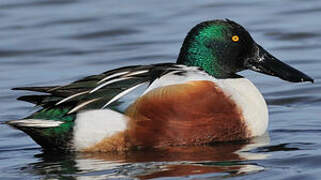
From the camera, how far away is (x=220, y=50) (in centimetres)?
719

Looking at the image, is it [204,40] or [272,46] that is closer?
[204,40]

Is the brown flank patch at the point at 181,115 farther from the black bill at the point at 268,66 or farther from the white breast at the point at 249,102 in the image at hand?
the black bill at the point at 268,66

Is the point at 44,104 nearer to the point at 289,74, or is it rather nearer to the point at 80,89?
the point at 80,89

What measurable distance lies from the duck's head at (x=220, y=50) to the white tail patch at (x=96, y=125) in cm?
77

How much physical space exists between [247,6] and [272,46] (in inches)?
79.9

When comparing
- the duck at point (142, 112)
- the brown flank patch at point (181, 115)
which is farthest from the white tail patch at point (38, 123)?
the brown flank patch at point (181, 115)

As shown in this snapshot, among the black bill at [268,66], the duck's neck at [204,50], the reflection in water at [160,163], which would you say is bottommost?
the reflection in water at [160,163]

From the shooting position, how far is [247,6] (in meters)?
12.4

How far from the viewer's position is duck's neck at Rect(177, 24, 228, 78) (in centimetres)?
712

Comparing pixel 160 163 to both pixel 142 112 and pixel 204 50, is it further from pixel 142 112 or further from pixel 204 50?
pixel 204 50

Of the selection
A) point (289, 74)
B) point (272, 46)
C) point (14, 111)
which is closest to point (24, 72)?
point (14, 111)

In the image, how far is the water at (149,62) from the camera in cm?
625

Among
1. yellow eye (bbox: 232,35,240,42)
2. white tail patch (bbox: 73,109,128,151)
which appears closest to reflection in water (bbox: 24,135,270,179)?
white tail patch (bbox: 73,109,128,151)

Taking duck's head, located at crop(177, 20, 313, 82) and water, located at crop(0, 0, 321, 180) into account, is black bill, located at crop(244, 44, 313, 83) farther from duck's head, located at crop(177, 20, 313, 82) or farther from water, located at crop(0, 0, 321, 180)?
water, located at crop(0, 0, 321, 180)
